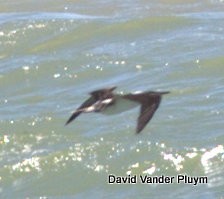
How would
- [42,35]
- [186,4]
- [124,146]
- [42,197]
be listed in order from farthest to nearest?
[186,4]
[42,35]
[124,146]
[42,197]

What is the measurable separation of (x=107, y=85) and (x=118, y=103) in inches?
197

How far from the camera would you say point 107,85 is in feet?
38.2

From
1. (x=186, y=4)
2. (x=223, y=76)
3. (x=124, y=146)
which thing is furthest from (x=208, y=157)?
(x=186, y=4)

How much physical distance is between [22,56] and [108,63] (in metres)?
0.99

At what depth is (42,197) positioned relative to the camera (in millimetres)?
9336

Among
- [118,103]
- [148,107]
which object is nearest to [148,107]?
[148,107]

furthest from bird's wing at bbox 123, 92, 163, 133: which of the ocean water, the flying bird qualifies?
the ocean water

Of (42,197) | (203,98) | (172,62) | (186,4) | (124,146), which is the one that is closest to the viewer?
(42,197)

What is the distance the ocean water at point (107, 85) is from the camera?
9.62m

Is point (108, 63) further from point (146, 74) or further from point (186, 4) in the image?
point (186, 4)

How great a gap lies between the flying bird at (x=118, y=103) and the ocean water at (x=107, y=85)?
6.86ft

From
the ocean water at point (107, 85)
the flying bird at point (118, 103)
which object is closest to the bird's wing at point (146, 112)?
the flying bird at point (118, 103)

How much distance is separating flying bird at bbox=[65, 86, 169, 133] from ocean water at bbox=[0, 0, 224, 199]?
2.09 meters

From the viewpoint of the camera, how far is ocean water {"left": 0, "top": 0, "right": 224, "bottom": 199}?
9625mm
